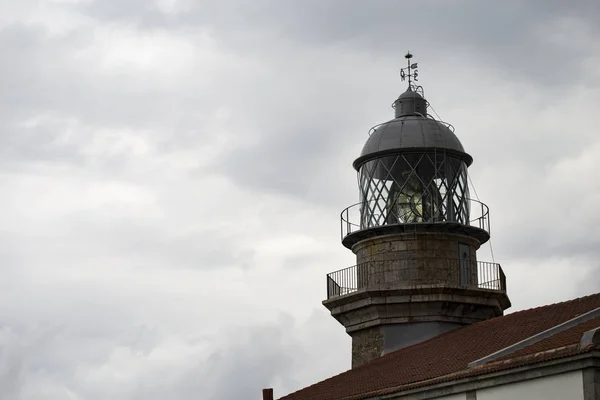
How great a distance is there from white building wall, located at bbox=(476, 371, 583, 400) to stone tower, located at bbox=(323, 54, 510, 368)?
385 inches

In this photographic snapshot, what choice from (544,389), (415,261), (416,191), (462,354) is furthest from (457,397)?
(416,191)

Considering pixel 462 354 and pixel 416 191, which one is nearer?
pixel 462 354

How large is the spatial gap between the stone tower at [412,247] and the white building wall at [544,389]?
9.78 meters

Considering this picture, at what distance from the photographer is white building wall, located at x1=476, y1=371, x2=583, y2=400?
65.6ft

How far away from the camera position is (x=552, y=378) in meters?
20.5

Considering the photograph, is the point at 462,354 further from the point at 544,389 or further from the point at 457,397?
the point at 544,389

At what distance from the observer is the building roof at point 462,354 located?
2214 cm

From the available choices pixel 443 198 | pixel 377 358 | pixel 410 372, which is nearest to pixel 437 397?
pixel 410 372

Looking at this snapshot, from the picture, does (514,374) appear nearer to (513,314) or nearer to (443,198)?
(513,314)

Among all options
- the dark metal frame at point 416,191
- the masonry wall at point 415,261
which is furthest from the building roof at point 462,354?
the dark metal frame at point 416,191

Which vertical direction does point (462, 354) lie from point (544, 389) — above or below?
above

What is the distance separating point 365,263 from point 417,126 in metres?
3.93

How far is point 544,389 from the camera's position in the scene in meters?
20.6

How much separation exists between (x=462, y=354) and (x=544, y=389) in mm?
5399
